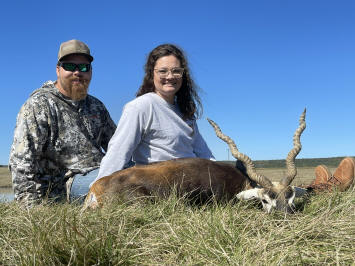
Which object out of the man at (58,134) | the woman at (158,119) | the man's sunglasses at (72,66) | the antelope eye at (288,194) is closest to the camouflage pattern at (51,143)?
the man at (58,134)

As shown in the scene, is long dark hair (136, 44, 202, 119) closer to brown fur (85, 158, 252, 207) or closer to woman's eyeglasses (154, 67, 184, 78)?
woman's eyeglasses (154, 67, 184, 78)

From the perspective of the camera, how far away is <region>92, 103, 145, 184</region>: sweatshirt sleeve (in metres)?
4.87

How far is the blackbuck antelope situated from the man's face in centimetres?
231

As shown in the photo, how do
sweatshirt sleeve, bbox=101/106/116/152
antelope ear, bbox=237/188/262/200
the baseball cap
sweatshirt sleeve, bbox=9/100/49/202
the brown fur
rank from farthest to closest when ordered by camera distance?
sweatshirt sleeve, bbox=101/106/116/152
the baseball cap
sweatshirt sleeve, bbox=9/100/49/202
antelope ear, bbox=237/188/262/200
the brown fur

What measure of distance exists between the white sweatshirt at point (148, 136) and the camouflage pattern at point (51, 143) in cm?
142

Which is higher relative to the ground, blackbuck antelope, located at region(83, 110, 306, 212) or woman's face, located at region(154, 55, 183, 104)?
woman's face, located at region(154, 55, 183, 104)

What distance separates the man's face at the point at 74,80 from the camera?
6.35 m

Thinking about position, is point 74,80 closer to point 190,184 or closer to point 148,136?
point 148,136

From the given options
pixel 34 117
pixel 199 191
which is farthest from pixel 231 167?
pixel 34 117

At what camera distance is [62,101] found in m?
6.43

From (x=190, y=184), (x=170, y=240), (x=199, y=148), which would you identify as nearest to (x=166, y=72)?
(x=199, y=148)

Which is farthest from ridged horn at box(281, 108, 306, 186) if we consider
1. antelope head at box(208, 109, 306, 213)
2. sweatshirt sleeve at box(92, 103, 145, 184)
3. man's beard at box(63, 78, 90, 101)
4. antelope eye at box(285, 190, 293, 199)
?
man's beard at box(63, 78, 90, 101)

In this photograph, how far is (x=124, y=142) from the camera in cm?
491

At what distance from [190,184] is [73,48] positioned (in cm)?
308
